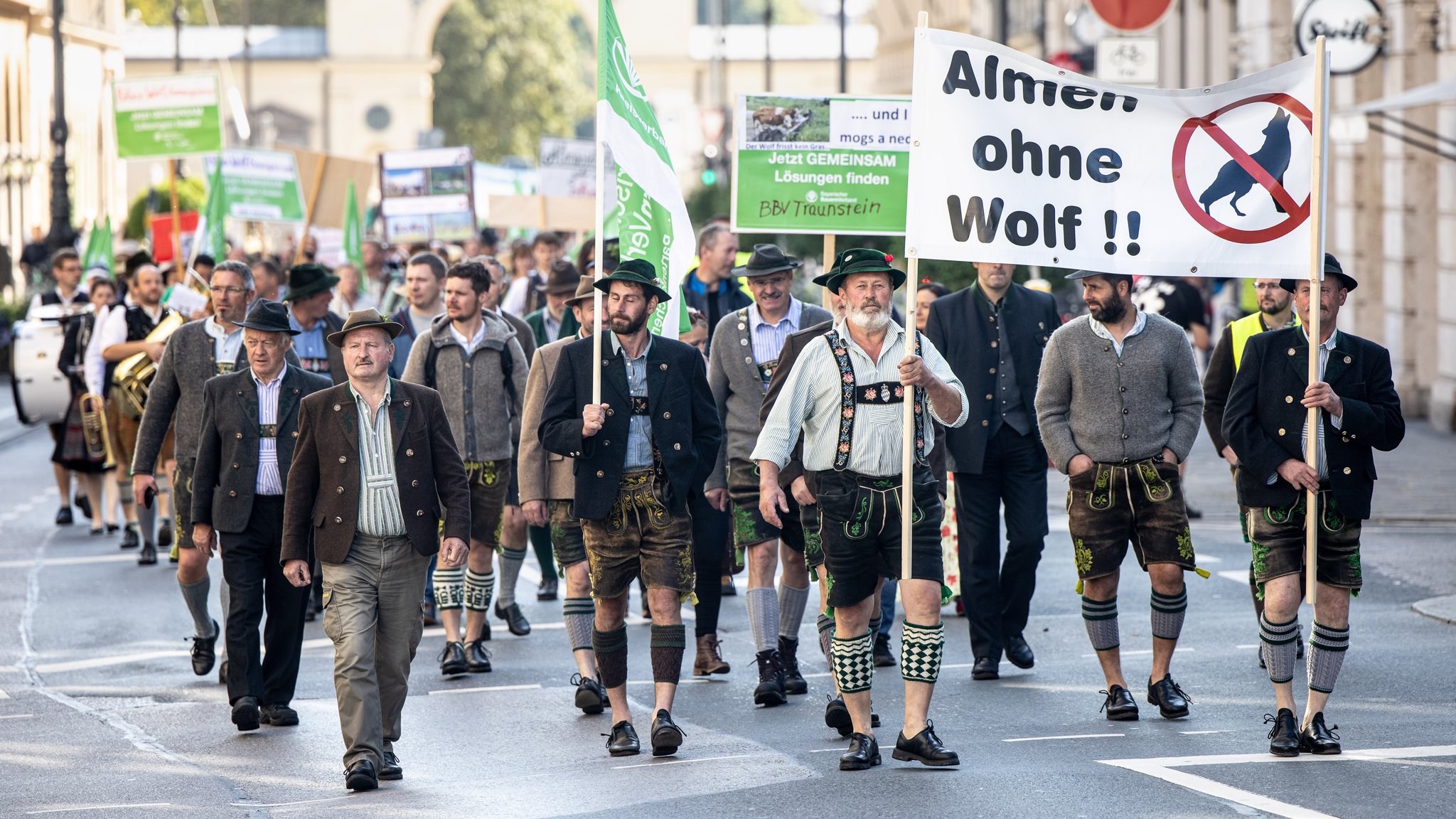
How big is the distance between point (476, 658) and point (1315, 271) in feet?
14.6

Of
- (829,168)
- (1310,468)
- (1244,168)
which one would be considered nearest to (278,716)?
(829,168)

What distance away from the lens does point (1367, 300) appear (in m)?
23.8

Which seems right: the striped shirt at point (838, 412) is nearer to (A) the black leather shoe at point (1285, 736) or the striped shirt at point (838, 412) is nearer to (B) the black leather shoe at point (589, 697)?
(A) the black leather shoe at point (1285, 736)

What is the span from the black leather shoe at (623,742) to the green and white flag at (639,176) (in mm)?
1801

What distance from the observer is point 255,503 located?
28.9ft

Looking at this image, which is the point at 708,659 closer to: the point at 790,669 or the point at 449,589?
the point at 790,669

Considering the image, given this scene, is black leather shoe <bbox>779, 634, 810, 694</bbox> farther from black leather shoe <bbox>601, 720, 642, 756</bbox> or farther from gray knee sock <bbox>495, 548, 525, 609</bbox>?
gray knee sock <bbox>495, 548, 525, 609</bbox>

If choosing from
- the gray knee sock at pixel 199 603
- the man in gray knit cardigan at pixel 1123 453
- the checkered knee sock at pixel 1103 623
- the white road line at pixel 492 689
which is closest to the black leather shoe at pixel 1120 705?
the man in gray knit cardigan at pixel 1123 453

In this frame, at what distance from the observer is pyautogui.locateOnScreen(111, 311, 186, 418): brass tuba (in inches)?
532

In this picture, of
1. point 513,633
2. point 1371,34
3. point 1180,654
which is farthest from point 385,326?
point 1371,34

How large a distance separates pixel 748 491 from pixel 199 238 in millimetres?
9353

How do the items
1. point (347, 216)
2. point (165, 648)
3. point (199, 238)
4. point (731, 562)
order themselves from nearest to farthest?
point (165, 648), point (731, 562), point (199, 238), point (347, 216)

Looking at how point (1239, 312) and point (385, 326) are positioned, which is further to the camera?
point (1239, 312)

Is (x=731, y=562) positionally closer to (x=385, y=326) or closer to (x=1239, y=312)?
(x=385, y=326)
